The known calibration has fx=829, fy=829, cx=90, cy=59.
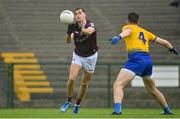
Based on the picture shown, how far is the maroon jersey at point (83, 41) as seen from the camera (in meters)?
16.9

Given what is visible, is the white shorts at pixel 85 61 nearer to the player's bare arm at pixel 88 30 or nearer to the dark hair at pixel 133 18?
the player's bare arm at pixel 88 30

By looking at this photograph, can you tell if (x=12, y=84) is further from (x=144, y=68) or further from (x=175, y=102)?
(x=144, y=68)

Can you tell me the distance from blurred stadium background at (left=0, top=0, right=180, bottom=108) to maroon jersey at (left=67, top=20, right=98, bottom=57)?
700cm

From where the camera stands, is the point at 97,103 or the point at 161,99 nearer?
the point at 161,99

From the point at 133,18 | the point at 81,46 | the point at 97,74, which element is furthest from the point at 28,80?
the point at 133,18

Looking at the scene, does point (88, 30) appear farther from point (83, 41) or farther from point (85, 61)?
point (85, 61)

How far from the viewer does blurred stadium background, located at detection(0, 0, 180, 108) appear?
24.4 meters

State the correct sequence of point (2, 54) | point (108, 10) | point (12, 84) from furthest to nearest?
1. point (108, 10)
2. point (2, 54)
3. point (12, 84)

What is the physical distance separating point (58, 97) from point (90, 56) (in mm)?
7701

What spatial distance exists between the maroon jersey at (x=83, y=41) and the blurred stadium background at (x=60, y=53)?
7003mm

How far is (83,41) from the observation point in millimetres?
17031

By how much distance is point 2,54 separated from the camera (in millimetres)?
27797

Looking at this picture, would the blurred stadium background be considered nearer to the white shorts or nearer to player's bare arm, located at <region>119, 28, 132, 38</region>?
the white shorts

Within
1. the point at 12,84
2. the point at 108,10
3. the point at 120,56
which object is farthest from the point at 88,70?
the point at 108,10
